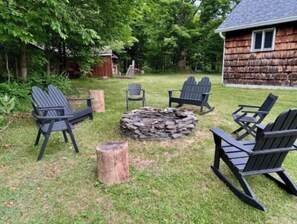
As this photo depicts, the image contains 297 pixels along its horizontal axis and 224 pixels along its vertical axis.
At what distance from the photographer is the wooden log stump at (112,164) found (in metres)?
2.78

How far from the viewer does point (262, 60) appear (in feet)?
32.4

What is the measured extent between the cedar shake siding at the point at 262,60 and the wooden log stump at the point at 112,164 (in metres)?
8.62

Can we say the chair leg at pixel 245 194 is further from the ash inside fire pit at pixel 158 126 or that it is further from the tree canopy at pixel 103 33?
the tree canopy at pixel 103 33

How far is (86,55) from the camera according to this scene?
10.6 meters

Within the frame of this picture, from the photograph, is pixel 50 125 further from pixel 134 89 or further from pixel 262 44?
pixel 262 44

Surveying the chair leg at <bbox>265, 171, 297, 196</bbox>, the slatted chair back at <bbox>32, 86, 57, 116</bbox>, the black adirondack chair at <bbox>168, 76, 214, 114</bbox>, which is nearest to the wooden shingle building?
the black adirondack chair at <bbox>168, 76, 214, 114</bbox>

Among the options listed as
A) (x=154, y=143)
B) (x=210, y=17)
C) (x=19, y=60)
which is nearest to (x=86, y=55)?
(x=19, y=60)

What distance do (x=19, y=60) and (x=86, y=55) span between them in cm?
325

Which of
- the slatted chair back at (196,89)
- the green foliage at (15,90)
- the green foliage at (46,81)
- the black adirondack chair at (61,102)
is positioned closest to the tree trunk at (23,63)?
the green foliage at (46,81)

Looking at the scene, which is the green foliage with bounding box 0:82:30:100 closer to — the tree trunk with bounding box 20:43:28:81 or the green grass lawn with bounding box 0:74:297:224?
the tree trunk with bounding box 20:43:28:81

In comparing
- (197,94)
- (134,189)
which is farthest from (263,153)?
(197,94)

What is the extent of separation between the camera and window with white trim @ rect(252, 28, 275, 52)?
952 centimetres

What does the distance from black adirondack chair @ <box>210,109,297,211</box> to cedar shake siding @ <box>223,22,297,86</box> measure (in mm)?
7681

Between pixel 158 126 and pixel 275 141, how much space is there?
2.09 metres
